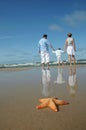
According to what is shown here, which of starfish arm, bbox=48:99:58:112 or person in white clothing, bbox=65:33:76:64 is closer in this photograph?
starfish arm, bbox=48:99:58:112

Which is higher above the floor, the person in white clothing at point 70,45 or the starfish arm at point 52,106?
the person in white clothing at point 70,45

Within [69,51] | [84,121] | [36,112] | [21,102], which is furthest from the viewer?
[69,51]

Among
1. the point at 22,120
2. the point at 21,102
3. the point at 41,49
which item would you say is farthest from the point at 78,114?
the point at 41,49

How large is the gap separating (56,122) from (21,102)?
140 centimetres

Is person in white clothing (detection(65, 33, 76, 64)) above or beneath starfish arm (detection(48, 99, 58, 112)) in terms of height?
above

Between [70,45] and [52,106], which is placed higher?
[70,45]

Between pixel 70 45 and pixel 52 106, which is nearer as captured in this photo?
pixel 52 106

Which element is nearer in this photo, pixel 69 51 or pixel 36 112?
pixel 36 112

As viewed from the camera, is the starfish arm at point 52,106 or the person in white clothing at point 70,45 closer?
A: the starfish arm at point 52,106

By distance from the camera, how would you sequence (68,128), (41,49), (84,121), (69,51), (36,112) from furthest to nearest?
(41,49) < (69,51) < (36,112) < (84,121) < (68,128)

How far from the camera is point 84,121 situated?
9.66 feet

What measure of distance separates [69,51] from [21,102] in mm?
7893

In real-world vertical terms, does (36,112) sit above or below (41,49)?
below

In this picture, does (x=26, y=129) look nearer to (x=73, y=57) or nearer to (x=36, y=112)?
(x=36, y=112)
